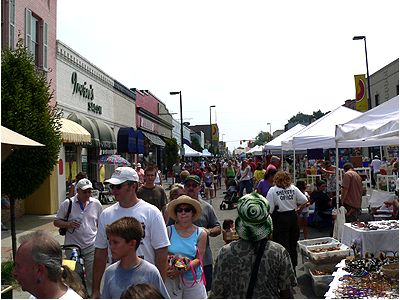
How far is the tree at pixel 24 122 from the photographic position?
829 centimetres

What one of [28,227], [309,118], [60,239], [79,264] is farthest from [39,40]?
[309,118]

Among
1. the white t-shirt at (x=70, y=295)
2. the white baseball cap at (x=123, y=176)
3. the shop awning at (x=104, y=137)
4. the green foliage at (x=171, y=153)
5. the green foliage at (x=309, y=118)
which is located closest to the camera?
the white t-shirt at (x=70, y=295)

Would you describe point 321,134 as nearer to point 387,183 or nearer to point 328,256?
point 387,183

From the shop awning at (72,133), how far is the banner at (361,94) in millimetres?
15416

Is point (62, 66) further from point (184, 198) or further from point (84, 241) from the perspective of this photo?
point (184, 198)

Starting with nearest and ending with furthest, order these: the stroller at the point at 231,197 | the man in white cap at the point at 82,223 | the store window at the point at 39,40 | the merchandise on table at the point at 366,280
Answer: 1. the merchandise on table at the point at 366,280
2. the man in white cap at the point at 82,223
3. the store window at the point at 39,40
4. the stroller at the point at 231,197

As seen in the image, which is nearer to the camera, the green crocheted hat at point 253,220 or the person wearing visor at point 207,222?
the green crocheted hat at point 253,220

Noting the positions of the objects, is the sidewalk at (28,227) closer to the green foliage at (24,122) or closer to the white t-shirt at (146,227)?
the green foliage at (24,122)

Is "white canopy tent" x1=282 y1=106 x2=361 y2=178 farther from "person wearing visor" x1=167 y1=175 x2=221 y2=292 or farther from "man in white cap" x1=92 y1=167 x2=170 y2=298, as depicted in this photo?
"man in white cap" x1=92 y1=167 x2=170 y2=298

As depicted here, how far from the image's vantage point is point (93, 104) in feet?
68.1

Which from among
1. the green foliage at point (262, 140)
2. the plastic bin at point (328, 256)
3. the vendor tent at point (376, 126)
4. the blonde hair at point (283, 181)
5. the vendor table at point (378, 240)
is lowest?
the plastic bin at point (328, 256)

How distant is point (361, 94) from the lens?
24.3m

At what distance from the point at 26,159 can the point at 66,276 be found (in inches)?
251

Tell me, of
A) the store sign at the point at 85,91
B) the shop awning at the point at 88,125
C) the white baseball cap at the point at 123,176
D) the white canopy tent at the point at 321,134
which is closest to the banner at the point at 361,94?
the white canopy tent at the point at 321,134
